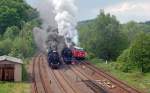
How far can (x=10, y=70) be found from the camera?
165ft

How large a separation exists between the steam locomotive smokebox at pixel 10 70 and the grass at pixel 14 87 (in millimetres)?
2044

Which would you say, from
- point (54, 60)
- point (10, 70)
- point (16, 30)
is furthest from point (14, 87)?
point (16, 30)

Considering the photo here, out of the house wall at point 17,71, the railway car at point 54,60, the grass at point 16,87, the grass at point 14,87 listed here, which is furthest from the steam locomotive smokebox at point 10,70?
the railway car at point 54,60

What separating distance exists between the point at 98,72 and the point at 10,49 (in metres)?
25.6

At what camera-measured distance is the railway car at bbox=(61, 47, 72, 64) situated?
6833 centimetres

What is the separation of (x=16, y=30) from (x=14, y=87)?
57.2m

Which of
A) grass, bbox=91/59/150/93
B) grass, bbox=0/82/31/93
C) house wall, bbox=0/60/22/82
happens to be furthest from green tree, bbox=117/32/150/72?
grass, bbox=0/82/31/93

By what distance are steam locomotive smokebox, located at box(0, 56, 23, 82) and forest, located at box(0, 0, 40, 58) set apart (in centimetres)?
2259

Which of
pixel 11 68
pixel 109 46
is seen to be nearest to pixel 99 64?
pixel 109 46

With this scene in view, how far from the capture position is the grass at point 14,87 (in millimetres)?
43344

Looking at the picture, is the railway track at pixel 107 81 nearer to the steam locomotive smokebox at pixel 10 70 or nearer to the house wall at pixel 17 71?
the house wall at pixel 17 71

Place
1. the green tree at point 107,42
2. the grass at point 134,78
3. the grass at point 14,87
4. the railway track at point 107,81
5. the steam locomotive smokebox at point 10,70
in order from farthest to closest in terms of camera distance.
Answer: the green tree at point 107,42
the steam locomotive smokebox at point 10,70
the grass at point 134,78
the railway track at point 107,81
the grass at point 14,87

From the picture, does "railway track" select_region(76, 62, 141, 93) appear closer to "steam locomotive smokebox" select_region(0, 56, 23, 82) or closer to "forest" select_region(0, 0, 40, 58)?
"steam locomotive smokebox" select_region(0, 56, 23, 82)

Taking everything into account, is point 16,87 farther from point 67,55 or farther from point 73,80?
point 67,55
